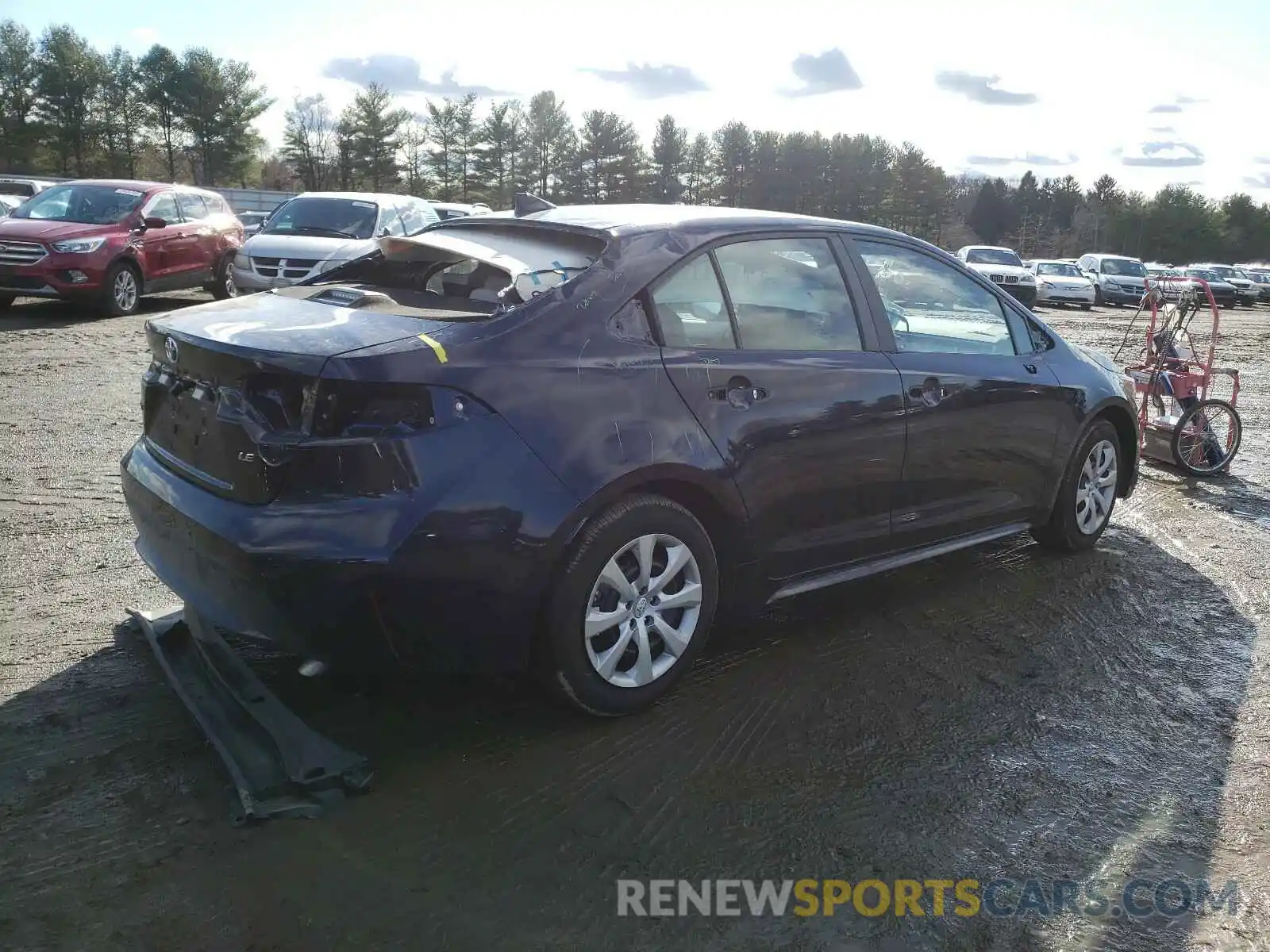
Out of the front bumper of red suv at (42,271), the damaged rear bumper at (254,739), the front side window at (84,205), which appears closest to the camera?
the damaged rear bumper at (254,739)

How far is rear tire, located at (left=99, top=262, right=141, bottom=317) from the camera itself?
1366cm

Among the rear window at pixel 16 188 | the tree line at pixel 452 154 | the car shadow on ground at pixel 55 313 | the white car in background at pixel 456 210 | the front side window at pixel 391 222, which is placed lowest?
the car shadow on ground at pixel 55 313

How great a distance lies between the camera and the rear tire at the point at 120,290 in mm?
13664

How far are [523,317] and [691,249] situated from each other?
2.59 feet

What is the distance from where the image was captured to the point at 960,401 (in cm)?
469

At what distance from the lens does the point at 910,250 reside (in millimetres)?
4793

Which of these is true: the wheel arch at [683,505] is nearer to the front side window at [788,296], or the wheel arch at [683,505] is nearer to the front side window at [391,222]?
the front side window at [788,296]

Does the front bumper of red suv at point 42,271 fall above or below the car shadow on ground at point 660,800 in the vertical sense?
above

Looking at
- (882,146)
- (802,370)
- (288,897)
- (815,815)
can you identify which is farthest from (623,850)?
(882,146)

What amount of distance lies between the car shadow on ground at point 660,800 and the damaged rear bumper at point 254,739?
0.22ft

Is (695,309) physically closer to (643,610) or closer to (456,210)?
(643,610)

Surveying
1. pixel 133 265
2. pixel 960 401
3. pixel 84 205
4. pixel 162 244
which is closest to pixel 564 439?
pixel 960 401

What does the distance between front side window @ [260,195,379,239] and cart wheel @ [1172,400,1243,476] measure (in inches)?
400

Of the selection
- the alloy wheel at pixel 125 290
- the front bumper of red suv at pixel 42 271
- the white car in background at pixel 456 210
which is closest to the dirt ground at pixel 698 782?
the front bumper of red suv at pixel 42 271
